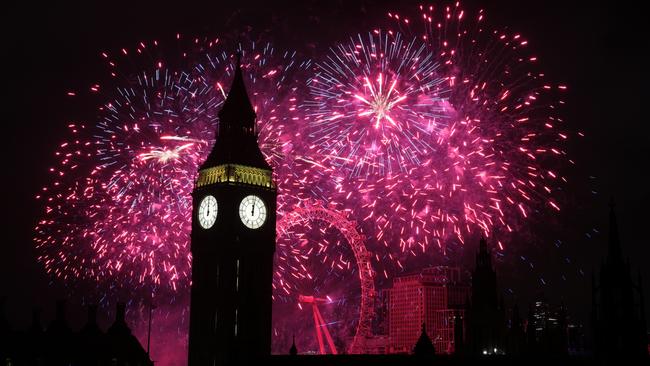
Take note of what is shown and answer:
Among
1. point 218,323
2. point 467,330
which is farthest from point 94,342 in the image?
point 467,330

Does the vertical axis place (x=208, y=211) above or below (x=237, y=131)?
below

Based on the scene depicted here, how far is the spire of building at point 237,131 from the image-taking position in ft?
366

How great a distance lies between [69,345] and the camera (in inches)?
4400

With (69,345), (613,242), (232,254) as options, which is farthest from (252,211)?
(613,242)

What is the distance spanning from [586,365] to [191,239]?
45249 mm

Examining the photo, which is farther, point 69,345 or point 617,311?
point 69,345

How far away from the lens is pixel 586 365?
8106cm

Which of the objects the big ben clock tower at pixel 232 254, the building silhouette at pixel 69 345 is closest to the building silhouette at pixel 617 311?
the big ben clock tower at pixel 232 254

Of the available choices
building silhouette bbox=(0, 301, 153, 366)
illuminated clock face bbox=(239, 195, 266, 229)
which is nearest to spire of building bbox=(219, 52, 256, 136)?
illuminated clock face bbox=(239, 195, 266, 229)

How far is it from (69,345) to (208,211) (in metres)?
20.1

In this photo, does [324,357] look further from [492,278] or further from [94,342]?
[94,342]

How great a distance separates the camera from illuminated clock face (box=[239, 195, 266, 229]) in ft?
356

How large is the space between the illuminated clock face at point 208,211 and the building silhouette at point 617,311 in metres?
41.9

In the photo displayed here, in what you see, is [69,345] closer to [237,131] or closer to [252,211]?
[252,211]
